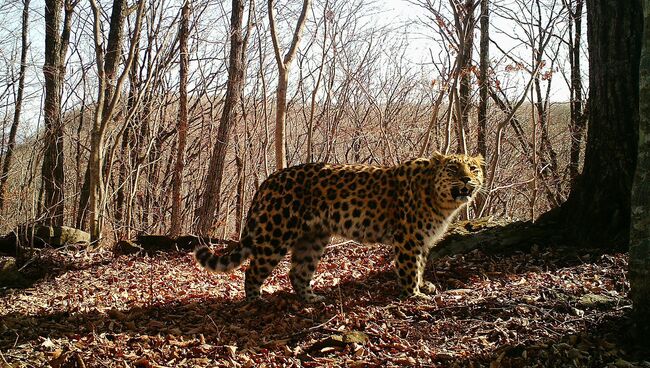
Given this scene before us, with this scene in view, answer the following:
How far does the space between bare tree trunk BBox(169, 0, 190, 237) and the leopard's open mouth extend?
808 centimetres

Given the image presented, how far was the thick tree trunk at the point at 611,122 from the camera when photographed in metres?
7.15

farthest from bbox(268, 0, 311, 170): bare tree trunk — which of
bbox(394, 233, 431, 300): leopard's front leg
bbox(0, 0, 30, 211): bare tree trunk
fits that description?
bbox(0, 0, 30, 211): bare tree trunk

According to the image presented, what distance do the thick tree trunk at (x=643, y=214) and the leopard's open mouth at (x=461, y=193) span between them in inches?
99.8

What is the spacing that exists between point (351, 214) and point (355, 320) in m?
1.79

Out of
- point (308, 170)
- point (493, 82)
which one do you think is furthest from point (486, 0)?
point (308, 170)

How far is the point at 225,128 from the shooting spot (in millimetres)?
13586

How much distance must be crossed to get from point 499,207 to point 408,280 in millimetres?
19390

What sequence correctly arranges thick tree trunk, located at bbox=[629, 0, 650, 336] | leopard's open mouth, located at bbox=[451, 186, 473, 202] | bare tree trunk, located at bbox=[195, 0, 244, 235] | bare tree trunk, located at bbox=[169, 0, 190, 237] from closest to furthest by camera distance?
thick tree trunk, located at bbox=[629, 0, 650, 336], leopard's open mouth, located at bbox=[451, 186, 473, 202], bare tree trunk, located at bbox=[195, 0, 244, 235], bare tree trunk, located at bbox=[169, 0, 190, 237]

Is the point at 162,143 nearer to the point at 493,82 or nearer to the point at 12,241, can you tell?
the point at 12,241

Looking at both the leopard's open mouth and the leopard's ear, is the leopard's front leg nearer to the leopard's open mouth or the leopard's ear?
the leopard's open mouth

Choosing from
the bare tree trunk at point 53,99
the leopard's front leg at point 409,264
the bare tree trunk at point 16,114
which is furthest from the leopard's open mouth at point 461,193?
the bare tree trunk at point 16,114

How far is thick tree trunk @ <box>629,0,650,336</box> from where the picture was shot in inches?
180

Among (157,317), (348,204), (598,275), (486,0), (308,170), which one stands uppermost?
(486,0)

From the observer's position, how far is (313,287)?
329 inches
